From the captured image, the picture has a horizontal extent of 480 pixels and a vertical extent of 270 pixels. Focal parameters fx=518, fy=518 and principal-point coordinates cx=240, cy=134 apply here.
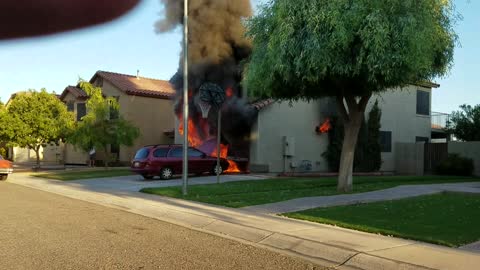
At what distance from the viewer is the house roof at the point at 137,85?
112ft

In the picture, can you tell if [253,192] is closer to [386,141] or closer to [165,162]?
[165,162]

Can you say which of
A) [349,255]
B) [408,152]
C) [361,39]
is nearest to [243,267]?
[349,255]

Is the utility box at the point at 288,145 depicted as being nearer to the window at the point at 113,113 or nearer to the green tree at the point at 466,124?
the window at the point at 113,113

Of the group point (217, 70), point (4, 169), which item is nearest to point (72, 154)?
point (4, 169)

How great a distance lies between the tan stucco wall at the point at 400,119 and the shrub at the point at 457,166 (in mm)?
4434

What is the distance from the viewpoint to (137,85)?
118ft

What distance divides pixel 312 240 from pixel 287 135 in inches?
761

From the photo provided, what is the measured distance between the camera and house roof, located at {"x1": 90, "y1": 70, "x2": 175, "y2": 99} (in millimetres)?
34156

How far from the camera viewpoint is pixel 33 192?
17688mm

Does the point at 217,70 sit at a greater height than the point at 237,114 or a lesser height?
greater

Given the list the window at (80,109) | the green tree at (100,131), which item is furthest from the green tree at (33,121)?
the window at (80,109)

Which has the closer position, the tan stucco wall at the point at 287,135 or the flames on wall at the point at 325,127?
the tan stucco wall at the point at 287,135

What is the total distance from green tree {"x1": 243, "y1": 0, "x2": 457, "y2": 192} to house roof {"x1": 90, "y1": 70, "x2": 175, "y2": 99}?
62.1ft

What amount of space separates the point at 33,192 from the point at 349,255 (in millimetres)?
13470
